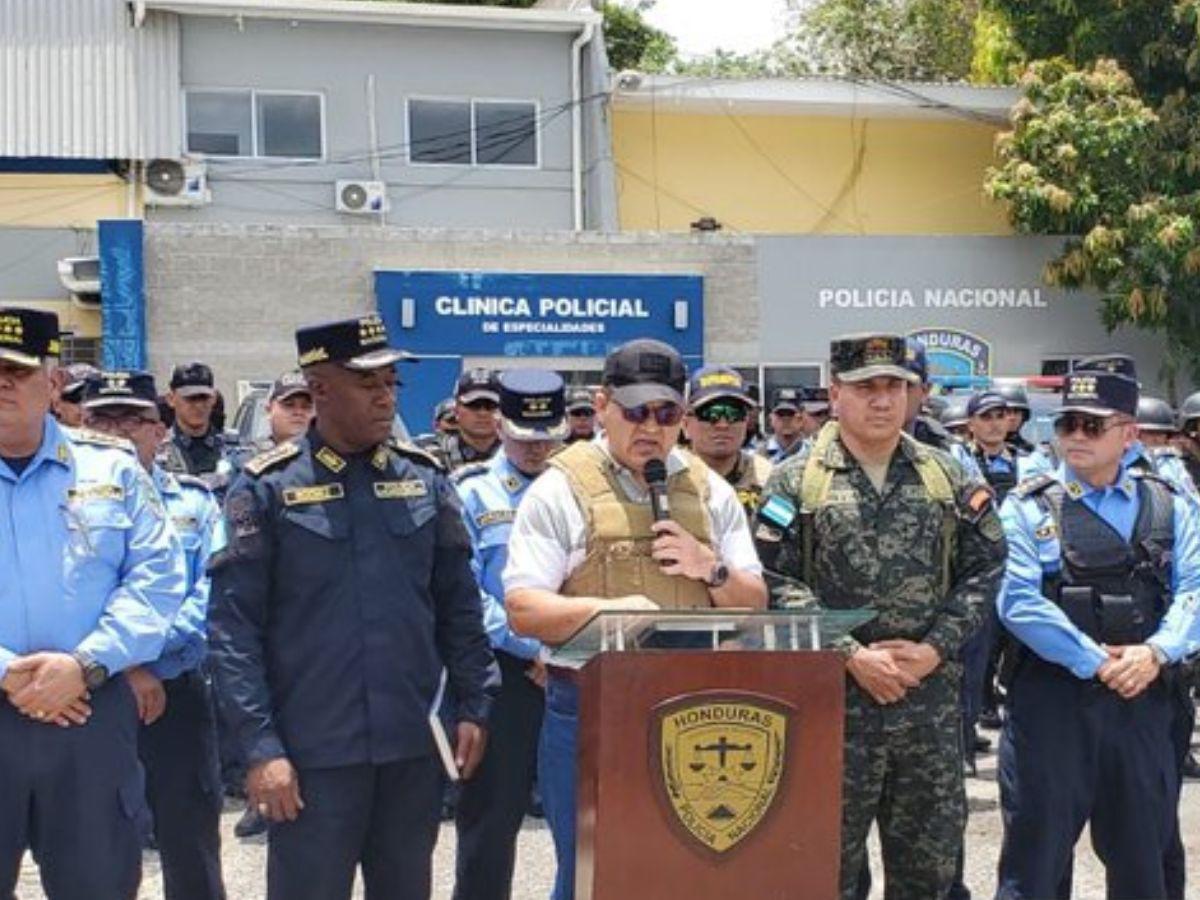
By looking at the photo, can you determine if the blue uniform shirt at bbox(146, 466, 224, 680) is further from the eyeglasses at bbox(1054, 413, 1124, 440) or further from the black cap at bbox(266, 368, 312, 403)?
the eyeglasses at bbox(1054, 413, 1124, 440)

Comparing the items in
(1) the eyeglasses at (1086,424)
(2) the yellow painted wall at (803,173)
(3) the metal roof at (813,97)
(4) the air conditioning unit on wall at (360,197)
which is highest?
(3) the metal roof at (813,97)

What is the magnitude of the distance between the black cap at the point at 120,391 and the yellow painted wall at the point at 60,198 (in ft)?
47.6

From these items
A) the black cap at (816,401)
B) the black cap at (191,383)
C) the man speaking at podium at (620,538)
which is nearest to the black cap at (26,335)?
the man speaking at podium at (620,538)

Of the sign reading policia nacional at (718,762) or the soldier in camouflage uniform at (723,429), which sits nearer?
the sign reading policia nacional at (718,762)

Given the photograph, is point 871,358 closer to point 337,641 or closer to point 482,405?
point 337,641

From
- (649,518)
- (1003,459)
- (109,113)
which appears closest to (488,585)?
(649,518)

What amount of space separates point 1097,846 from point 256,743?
2631mm

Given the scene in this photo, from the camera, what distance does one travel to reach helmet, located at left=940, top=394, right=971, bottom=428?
31.9 feet

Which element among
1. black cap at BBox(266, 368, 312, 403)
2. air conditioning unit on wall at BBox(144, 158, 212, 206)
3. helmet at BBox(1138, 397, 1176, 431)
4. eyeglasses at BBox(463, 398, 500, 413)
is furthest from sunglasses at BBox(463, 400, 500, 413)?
air conditioning unit on wall at BBox(144, 158, 212, 206)

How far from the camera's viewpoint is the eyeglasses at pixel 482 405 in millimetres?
7188

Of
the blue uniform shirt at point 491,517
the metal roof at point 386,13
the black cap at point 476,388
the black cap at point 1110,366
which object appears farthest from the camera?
the metal roof at point 386,13

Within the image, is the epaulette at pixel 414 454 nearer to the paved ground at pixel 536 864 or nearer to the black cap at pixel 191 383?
the paved ground at pixel 536 864

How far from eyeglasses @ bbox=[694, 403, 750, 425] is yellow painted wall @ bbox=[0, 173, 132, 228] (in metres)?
15.4

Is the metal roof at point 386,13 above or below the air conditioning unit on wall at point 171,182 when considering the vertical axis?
above
